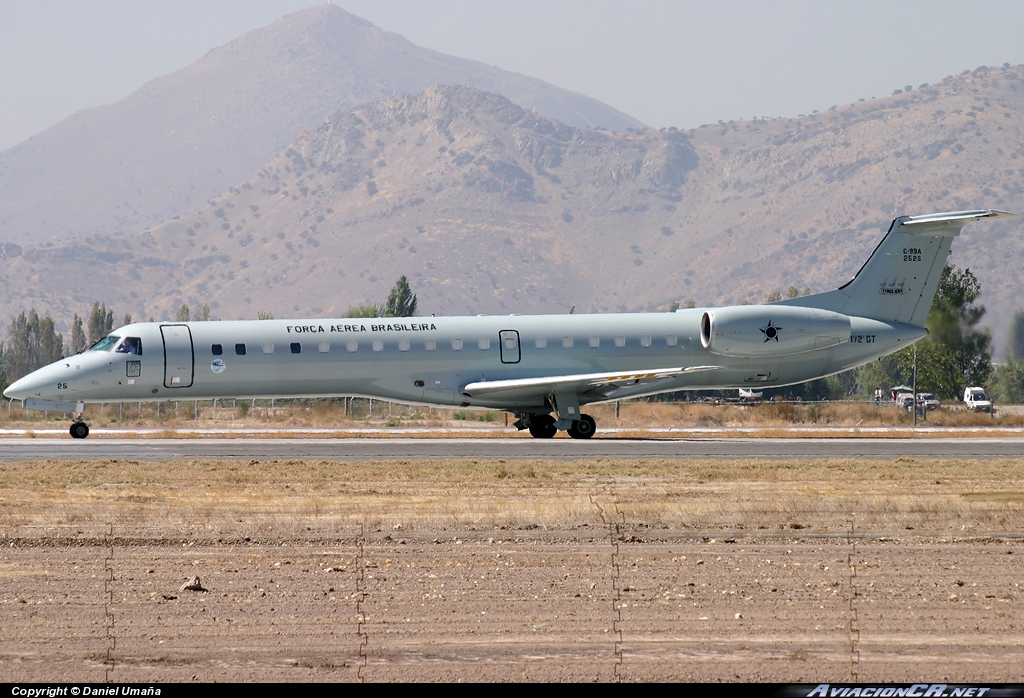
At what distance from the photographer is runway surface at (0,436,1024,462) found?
92.9ft

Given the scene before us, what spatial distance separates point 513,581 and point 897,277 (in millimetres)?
27271

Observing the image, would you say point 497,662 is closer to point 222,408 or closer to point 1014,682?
point 1014,682

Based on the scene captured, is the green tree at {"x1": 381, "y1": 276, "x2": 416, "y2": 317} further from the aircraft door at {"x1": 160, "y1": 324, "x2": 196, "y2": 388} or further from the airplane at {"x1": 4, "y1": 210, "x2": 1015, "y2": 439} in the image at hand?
the aircraft door at {"x1": 160, "y1": 324, "x2": 196, "y2": 388}

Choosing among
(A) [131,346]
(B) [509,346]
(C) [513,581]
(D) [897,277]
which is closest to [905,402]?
(D) [897,277]

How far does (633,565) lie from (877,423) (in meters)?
38.3

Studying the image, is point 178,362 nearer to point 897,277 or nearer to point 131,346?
point 131,346

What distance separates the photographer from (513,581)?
12.6 m

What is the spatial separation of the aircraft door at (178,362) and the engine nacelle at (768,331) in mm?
13999

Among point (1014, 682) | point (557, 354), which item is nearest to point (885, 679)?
point (1014, 682)

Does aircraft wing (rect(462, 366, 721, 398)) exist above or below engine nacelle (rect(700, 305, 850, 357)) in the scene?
below

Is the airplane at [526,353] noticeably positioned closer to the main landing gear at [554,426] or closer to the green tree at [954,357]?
the main landing gear at [554,426]

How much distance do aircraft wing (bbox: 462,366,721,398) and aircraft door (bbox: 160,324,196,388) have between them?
723 cm

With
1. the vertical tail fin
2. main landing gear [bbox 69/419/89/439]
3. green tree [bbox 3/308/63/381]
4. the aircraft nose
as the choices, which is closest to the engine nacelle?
the vertical tail fin

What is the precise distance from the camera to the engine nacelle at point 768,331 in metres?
35.2
